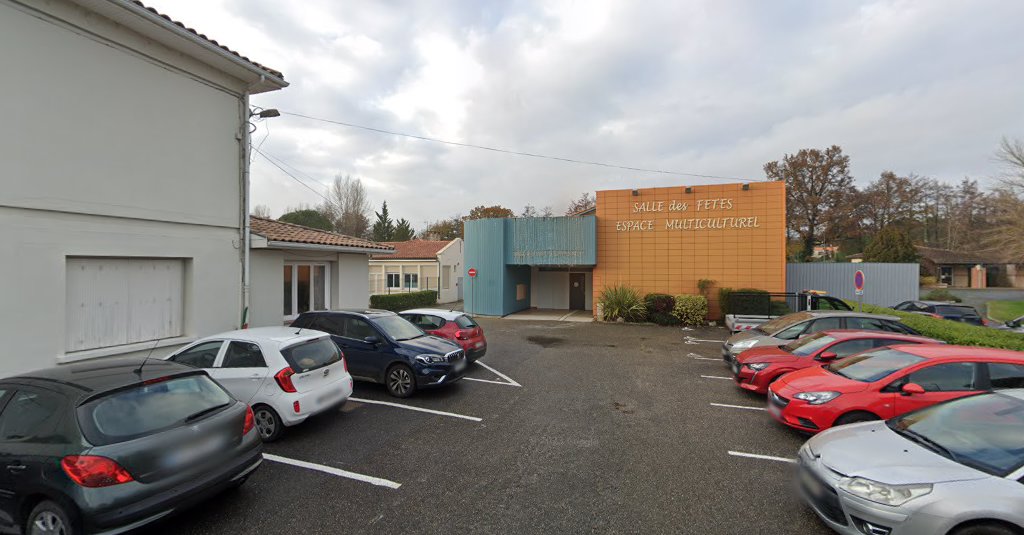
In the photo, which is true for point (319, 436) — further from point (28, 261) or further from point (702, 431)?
point (702, 431)

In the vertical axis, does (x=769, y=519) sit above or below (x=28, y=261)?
below

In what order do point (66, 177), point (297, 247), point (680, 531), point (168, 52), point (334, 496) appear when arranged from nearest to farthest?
point (680, 531) < point (334, 496) < point (66, 177) < point (168, 52) < point (297, 247)

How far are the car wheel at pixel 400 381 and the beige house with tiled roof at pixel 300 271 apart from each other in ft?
12.5

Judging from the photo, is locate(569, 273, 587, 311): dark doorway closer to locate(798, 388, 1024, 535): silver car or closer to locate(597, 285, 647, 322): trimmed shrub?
locate(597, 285, 647, 322): trimmed shrub

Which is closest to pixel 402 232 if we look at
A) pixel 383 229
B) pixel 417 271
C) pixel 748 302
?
pixel 383 229

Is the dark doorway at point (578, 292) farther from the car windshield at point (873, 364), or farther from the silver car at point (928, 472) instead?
the silver car at point (928, 472)

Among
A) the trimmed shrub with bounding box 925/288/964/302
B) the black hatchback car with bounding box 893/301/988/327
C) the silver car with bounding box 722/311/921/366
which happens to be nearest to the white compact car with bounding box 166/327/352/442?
the silver car with bounding box 722/311/921/366

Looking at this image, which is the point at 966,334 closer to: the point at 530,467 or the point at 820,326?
the point at 820,326

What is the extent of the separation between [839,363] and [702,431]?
236cm

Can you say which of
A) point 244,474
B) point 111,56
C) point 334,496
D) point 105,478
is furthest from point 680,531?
point 111,56

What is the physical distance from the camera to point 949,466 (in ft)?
10.2

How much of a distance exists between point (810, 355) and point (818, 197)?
122 feet

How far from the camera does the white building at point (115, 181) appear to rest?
18.6ft

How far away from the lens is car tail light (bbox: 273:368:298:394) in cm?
513
